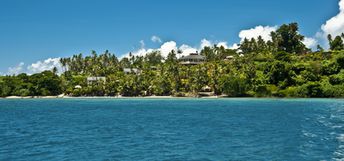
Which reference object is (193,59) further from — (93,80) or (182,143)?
(182,143)

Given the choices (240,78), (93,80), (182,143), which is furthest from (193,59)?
(182,143)

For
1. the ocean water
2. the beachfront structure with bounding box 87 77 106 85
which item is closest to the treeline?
the beachfront structure with bounding box 87 77 106 85

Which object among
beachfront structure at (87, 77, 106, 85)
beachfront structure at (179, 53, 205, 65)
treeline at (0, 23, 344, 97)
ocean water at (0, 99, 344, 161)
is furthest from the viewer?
beachfront structure at (179, 53, 205, 65)

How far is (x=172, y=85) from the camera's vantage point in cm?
12762

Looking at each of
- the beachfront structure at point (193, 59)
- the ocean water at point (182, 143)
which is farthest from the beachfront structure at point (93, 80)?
the ocean water at point (182, 143)

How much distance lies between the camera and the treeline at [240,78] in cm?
11331

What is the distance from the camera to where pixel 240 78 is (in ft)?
381

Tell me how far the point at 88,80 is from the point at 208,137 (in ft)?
407

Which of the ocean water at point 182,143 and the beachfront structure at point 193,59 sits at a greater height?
the beachfront structure at point 193,59

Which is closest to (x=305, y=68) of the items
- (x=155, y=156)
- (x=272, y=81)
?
(x=272, y=81)

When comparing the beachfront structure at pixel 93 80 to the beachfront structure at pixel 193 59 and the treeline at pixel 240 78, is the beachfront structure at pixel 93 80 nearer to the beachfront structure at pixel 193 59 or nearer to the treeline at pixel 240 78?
the treeline at pixel 240 78

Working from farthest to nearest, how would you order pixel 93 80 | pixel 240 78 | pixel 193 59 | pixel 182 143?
pixel 193 59 → pixel 93 80 → pixel 240 78 → pixel 182 143

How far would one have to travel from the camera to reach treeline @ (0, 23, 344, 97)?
372ft

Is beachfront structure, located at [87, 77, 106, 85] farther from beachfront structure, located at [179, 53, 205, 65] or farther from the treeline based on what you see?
beachfront structure, located at [179, 53, 205, 65]
